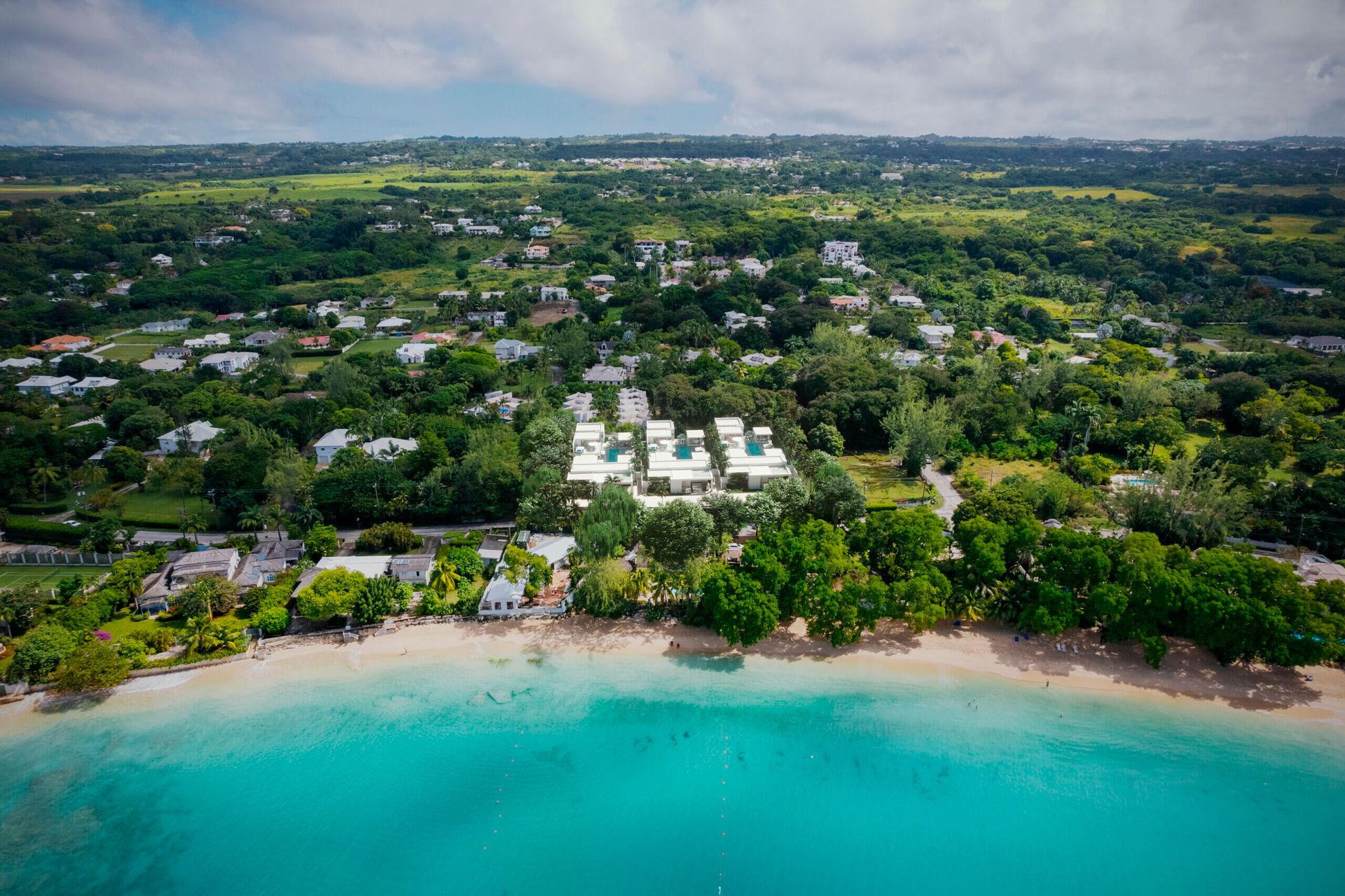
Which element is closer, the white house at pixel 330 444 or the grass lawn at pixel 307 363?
the white house at pixel 330 444

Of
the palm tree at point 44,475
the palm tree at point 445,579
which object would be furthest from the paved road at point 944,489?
the palm tree at point 44,475

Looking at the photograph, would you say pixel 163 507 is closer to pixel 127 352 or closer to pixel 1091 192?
pixel 127 352

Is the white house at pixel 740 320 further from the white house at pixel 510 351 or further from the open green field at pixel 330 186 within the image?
the open green field at pixel 330 186

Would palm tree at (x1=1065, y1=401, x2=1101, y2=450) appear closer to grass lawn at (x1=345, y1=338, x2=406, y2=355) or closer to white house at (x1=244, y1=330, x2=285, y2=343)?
grass lawn at (x1=345, y1=338, x2=406, y2=355)

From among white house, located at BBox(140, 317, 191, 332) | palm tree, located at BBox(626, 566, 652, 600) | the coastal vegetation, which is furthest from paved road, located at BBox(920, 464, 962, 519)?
white house, located at BBox(140, 317, 191, 332)

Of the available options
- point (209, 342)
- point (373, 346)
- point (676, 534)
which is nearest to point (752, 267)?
point (373, 346)

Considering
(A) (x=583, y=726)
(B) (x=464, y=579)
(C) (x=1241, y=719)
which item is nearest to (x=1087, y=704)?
(C) (x=1241, y=719)
